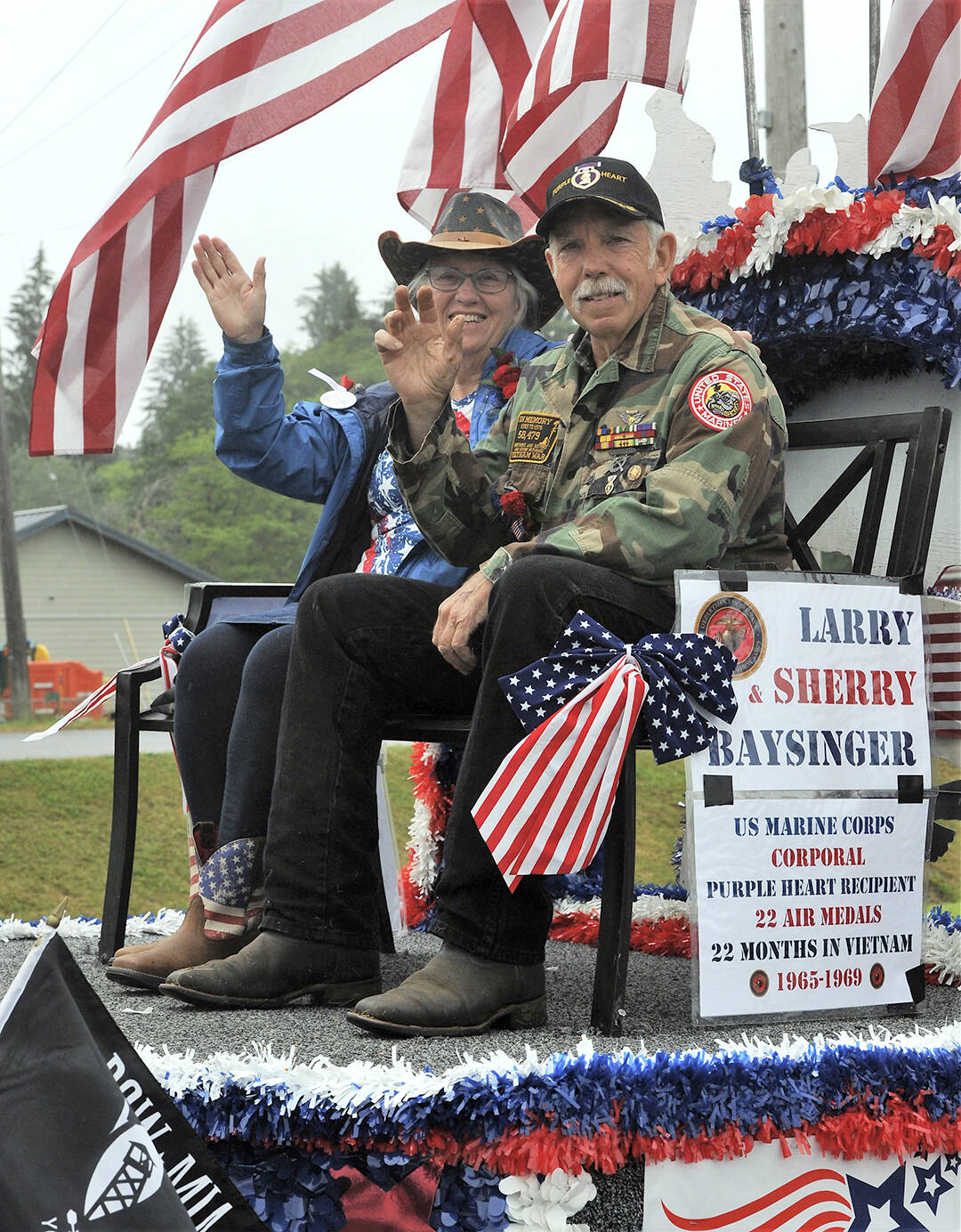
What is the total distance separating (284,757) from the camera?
7.42 feet

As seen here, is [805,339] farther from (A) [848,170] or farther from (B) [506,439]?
(B) [506,439]

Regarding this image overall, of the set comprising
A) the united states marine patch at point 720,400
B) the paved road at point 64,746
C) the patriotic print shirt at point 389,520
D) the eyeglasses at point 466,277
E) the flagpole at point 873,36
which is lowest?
the paved road at point 64,746

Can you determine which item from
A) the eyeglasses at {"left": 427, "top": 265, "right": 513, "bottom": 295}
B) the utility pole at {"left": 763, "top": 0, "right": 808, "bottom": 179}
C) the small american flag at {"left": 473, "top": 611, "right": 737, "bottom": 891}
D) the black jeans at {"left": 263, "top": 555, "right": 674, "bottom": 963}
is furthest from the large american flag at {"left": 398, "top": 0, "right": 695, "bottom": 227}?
the utility pole at {"left": 763, "top": 0, "right": 808, "bottom": 179}

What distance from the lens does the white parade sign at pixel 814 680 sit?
7.06 feet

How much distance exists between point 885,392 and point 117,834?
212cm

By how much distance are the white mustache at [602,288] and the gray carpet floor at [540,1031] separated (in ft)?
4.06

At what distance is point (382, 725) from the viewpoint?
7.67ft

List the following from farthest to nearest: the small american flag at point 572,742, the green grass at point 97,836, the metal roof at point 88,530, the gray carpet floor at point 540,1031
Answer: the metal roof at point 88,530
the green grass at point 97,836
the small american flag at point 572,742
the gray carpet floor at point 540,1031

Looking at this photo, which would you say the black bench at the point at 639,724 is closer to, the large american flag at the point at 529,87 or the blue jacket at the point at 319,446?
the blue jacket at the point at 319,446

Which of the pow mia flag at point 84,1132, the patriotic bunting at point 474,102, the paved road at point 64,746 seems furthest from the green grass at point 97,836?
the pow mia flag at point 84,1132

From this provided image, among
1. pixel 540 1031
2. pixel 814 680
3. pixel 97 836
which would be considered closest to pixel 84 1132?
pixel 540 1031

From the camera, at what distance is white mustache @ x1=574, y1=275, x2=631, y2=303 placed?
95.7 inches

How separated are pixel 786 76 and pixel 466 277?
3514mm

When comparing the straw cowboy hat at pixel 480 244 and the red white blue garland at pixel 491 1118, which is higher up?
the straw cowboy hat at pixel 480 244
